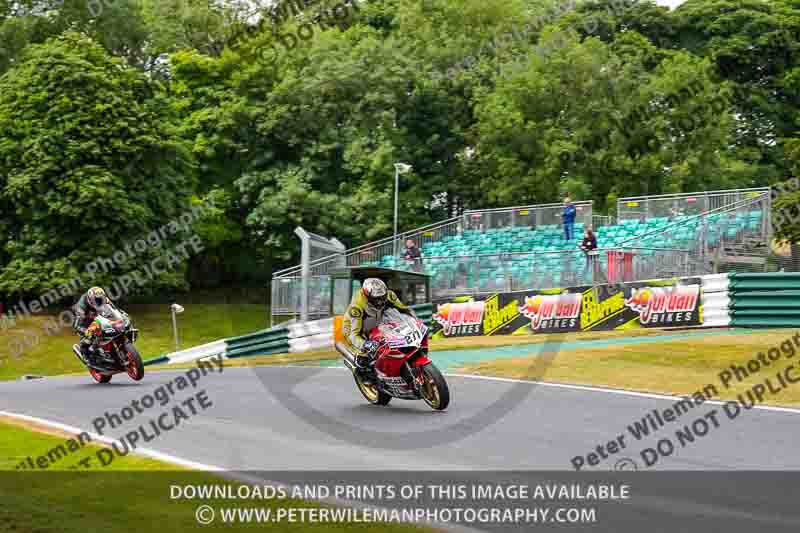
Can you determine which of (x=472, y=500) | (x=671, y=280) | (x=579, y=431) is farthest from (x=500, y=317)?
(x=472, y=500)

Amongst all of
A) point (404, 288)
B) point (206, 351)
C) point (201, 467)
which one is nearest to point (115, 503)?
point (201, 467)

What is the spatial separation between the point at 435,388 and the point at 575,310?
40.0 ft

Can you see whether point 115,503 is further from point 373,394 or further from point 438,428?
point 373,394

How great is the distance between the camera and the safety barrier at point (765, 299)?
21.8 meters

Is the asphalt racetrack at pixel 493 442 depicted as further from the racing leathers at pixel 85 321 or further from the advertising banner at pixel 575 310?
the advertising banner at pixel 575 310

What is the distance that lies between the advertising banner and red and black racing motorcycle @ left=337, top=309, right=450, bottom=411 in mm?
11398

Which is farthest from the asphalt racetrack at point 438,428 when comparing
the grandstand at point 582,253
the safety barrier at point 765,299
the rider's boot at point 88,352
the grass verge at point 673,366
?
the grandstand at point 582,253

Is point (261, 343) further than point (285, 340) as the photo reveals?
Yes

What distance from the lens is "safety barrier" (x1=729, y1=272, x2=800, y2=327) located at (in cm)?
2184

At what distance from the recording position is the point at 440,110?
157 feet

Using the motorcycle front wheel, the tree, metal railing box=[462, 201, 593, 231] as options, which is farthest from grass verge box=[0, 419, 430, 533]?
the tree

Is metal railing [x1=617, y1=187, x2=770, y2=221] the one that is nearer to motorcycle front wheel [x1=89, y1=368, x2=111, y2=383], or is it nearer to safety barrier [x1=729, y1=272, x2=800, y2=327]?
safety barrier [x1=729, y1=272, x2=800, y2=327]

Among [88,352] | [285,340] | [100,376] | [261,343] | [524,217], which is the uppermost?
[524,217]

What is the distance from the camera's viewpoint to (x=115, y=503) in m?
7.86
